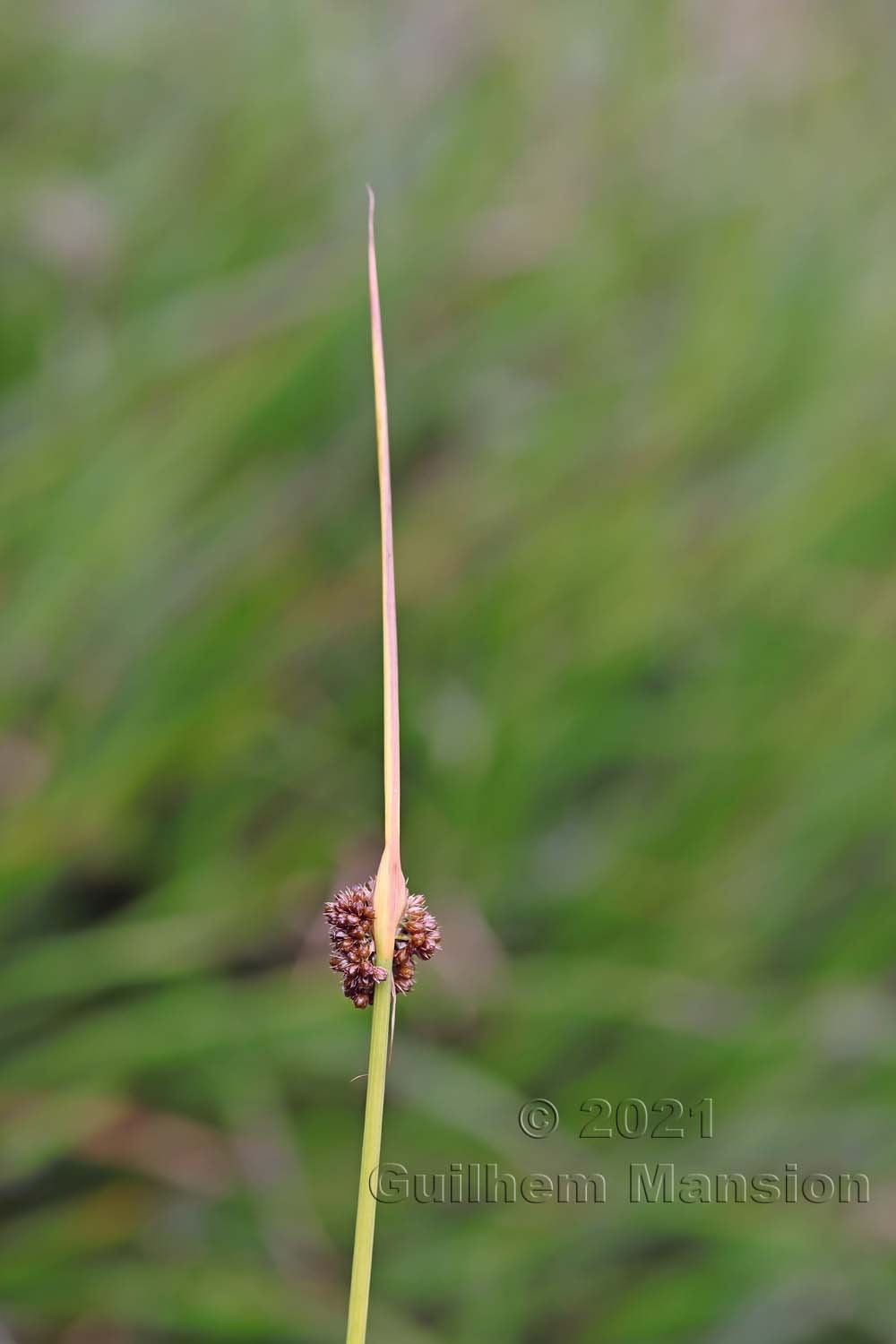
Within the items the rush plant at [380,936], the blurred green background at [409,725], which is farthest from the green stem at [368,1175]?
the blurred green background at [409,725]

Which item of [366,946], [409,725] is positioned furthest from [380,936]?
[409,725]

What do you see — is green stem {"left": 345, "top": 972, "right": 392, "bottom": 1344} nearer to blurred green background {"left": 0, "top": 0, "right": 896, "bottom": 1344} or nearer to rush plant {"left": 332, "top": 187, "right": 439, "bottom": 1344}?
rush plant {"left": 332, "top": 187, "right": 439, "bottom": 1344}

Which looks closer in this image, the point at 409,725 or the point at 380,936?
the point at 380,936

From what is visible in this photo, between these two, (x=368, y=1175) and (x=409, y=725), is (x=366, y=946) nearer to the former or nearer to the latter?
(x=368, y=1175)

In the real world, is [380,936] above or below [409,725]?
below

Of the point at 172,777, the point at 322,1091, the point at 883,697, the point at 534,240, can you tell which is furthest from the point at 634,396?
the point at 322,1091

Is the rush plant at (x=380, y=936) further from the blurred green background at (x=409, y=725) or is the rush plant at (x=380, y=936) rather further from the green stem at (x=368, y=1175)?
the blurred green background at (x=409, y=725)

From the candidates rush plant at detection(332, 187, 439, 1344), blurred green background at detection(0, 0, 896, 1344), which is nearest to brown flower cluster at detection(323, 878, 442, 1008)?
rush plant at detection(332, 187, 439, 1344)
